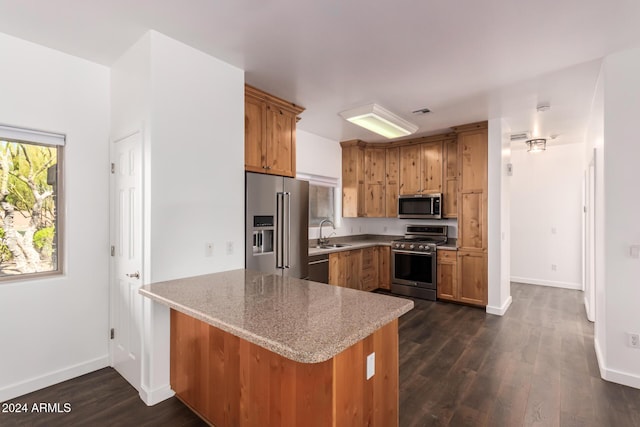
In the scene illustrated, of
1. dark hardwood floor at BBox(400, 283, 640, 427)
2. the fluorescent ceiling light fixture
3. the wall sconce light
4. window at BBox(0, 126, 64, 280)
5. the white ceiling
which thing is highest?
the white ceiling

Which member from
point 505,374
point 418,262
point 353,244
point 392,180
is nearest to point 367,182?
point 392,180

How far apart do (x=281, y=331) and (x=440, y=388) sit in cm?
181

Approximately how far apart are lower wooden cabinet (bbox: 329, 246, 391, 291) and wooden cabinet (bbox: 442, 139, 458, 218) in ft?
3.96

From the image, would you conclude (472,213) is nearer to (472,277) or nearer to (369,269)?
(472,277)

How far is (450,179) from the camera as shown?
4957 millimetres

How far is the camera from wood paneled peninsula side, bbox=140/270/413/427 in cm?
133

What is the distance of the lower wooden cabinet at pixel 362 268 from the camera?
4.65m

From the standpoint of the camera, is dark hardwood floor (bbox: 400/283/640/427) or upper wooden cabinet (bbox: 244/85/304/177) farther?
upper wooden cabinet (bbox: 244/85/304/177)

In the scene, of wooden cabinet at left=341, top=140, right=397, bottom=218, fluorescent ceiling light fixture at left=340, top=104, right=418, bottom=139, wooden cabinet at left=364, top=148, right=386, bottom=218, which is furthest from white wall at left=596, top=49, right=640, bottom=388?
wooden cabinet at left=364, top=148, right=386, bottom=218

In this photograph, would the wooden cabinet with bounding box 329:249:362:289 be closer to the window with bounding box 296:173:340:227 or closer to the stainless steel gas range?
the stainless steel gas range

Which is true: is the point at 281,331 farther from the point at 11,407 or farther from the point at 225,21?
the point at 11,407

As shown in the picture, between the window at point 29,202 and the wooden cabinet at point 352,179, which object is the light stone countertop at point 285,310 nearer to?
the window at point 29,202

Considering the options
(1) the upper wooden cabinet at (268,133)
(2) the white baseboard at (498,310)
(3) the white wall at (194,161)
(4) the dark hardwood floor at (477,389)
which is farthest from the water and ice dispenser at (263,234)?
(2) the white baseboard at (498,310)

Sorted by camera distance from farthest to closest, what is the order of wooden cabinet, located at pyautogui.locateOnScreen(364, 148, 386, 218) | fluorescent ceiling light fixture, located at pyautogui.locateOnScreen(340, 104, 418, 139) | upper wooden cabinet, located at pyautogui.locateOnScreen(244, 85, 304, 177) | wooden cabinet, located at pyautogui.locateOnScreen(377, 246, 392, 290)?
wooden cabinet, located at pyautogui.locateOnScreen(364, 148, 386, 218)
wooden cabinet, located at pyautogui.locateOnScreen(377, 246, 392, 290)
fluorescent ceiling light fixture, located at pyautogui.locateOnScreen(340, 104, 418, 139)
upper wooden cabinet, located at pyautogui.locateOnScreen(244, 85, 304, 177)
